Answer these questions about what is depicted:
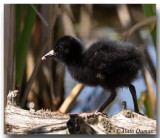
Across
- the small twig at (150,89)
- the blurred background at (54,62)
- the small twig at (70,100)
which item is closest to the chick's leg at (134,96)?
the blurred background at (54,62)

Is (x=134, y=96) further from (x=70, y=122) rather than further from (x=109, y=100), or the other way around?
(x=70, y=122)

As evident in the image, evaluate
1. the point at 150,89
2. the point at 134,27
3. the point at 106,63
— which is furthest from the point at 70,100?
the point at 134,27

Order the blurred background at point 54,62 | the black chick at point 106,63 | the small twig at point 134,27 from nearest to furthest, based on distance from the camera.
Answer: the black chick at point 106,63 < the blurred background at point 54,62 < the small twig at point 134,27

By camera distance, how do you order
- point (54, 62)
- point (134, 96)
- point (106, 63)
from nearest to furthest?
point (106, 63) < point (134, 96) < point (54, 62)

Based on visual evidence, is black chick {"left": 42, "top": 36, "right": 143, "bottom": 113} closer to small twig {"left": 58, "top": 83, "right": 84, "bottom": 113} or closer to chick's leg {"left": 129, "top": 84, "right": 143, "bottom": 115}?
chick's leg {"left": 129, "top": 84, "right": 143, "bottom": 115}

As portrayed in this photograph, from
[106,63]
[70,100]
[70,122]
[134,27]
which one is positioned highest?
[134,27]

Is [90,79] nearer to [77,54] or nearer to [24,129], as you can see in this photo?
[77,54]

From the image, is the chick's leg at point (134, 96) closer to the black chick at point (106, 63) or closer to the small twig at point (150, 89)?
the black chick at point (106, 63)
